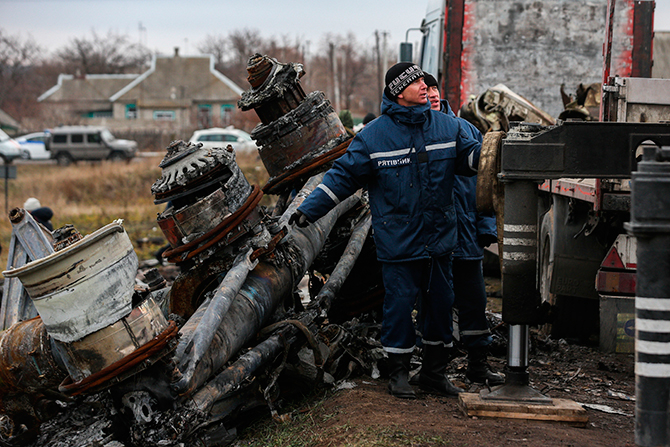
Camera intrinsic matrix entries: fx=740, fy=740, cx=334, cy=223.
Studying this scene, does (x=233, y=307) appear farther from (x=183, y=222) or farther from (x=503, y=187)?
(x=503, y=187)

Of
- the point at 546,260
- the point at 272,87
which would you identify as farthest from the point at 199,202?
the point at 546,260

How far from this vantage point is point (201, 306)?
3926 mm

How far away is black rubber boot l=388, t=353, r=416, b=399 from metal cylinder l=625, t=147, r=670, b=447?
1619mm

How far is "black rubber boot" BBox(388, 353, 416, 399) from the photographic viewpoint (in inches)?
162

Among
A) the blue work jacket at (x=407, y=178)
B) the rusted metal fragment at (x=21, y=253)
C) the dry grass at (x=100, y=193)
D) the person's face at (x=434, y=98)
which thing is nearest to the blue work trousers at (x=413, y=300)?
the blue work jacket at (x=407, y=178)

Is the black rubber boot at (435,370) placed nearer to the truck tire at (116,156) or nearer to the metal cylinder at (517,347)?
the metal cylinder at (517,347)

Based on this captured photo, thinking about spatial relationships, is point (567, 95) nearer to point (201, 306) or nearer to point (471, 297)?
point (471, 297)

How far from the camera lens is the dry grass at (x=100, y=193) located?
16.6 meters

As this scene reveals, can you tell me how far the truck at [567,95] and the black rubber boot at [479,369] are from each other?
54cm

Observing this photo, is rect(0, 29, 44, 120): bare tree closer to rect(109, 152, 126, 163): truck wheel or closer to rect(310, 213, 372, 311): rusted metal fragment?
rect(109, 152, 126, 163): truck wheel

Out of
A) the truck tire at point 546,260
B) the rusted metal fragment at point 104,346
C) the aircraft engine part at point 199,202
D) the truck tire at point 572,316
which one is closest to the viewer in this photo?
the rusted metal fragment at point 104,346

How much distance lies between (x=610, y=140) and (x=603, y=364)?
2.28 m

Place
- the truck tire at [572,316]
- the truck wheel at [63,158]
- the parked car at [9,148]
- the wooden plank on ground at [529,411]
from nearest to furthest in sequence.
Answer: the wooden plank on ground at [529,411] < the truck tire at [572,316] < the parked car at [9,148] < the truck wheel at [63,158]

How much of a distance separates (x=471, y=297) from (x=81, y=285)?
93.8 inches
